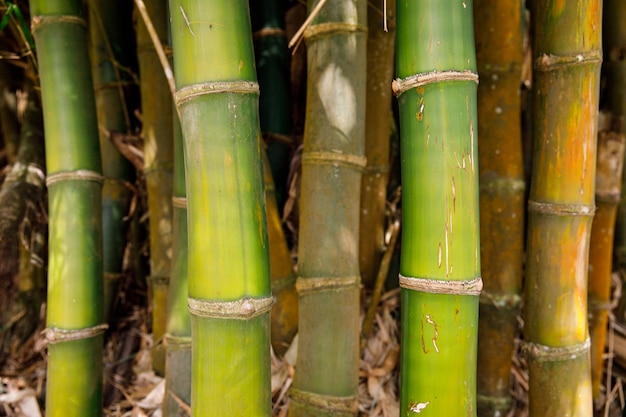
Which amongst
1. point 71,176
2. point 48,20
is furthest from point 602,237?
point 48,20

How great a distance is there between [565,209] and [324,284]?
43 centimetres

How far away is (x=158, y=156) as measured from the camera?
1164 mm

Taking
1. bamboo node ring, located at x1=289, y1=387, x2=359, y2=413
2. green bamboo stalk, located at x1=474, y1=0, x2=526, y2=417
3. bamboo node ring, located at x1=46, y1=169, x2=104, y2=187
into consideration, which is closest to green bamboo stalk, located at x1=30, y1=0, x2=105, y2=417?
bamboo node ring, located at x1=46, y1=169, x2=104, y2=187

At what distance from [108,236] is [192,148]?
753mm

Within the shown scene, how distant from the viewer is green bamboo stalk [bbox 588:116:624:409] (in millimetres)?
1175

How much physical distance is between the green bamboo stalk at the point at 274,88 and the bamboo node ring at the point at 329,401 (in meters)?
0.48

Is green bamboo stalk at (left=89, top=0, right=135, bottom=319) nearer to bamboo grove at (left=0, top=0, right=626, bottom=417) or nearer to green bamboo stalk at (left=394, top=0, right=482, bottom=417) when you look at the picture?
bamboo grove at (left=0, top=0, right=626, bottom=417)

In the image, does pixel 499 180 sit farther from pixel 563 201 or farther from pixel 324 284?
pixel 324 284

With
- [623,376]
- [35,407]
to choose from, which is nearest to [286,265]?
[35,407]

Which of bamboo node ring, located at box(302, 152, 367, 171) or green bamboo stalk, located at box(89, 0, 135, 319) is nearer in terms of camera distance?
bamboo node ring, located at box(302, 152, 367, 171)

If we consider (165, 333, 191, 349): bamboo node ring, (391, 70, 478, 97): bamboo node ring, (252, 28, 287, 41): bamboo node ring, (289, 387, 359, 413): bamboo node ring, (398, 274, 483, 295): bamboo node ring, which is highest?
(252, 28, 287, 41): bamboo node ring

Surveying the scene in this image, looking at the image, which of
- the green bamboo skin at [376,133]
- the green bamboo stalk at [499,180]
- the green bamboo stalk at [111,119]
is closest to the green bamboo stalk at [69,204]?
the green bamboo stalk at [111,119]

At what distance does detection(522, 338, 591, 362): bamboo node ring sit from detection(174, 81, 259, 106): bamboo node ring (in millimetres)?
663

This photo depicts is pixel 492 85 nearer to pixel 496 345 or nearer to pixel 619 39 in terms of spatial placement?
pixel 619 39
